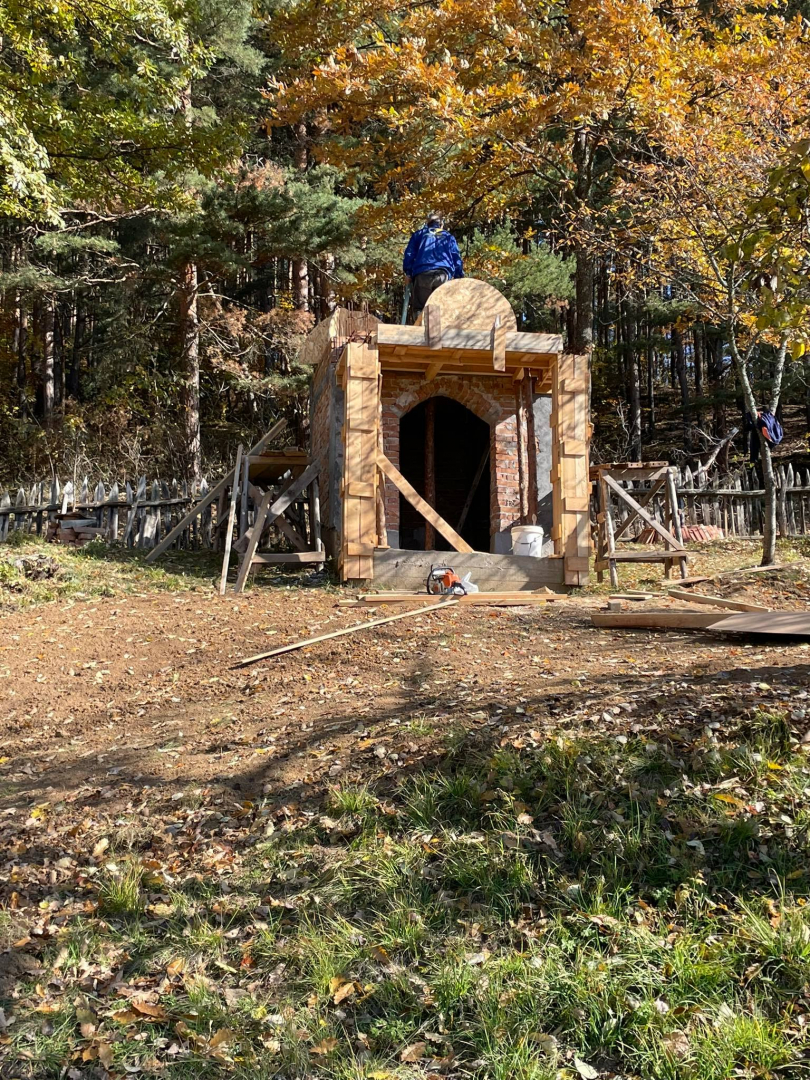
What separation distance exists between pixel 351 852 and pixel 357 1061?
1.08 metres

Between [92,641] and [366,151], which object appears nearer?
[92,641]

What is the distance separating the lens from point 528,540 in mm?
11188

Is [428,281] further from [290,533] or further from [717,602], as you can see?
[717,602]

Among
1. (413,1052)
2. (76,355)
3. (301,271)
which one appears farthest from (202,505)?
(76,355)

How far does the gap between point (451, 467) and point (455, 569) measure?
6.23 metres

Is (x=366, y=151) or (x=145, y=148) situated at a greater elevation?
(x=366, y=151)

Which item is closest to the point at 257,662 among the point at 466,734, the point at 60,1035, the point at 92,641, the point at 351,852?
the point at 92,641

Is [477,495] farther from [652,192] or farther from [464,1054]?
[464,1054]

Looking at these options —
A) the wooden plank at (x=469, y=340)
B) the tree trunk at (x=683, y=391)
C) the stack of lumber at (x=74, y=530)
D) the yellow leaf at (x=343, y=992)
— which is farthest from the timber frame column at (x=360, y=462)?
the tree trunk at (x=683, y=391)

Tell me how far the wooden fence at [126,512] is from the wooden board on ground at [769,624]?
32.3 ft

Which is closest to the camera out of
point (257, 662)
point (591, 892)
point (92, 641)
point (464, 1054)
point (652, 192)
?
point (464, 1054)

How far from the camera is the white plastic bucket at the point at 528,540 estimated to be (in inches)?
440

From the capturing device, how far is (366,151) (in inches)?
572

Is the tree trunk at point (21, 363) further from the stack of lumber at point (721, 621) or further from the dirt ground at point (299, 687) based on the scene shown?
the stack of lumber at point (721, 621)
